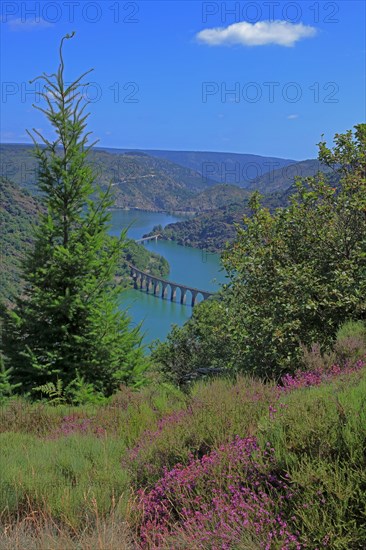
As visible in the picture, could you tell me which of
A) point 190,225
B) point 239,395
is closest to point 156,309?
point 190,225

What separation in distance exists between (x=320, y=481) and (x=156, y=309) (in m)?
98.7

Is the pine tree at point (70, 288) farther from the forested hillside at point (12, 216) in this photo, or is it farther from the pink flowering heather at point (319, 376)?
the forested hillside at point (12, 216)

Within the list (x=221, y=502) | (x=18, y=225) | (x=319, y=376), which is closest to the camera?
(x=221, y=502)

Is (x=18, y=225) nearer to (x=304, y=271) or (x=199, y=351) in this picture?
(x=199, y=351)

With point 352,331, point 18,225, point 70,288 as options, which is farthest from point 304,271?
point 18,225

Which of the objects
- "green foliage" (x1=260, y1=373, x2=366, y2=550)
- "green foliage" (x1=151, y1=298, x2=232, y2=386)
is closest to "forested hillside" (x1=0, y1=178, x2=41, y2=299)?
"green foliage" (x1=151, y1=298, x2=232, y2=386)

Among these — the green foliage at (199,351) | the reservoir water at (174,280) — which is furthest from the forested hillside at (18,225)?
the green foliage at (199,351)

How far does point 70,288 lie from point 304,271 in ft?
16.1

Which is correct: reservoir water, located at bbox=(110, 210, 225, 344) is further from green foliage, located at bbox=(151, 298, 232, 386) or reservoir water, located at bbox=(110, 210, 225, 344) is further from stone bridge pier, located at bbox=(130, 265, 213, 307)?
green foliage, located at bbox=(151, 298, 232, 386)

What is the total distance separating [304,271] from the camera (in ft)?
25.5

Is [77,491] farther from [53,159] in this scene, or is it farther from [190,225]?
[190,225]

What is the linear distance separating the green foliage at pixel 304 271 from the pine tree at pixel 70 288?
266 cm

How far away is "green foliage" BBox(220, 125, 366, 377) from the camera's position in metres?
7.16

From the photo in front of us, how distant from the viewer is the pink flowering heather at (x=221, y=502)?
7.69 ft
